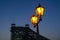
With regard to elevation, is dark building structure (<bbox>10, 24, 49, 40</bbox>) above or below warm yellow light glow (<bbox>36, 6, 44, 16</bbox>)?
below

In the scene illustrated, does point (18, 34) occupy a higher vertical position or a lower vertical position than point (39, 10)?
lower

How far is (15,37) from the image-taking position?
52.7 meters

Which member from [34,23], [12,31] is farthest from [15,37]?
[34,23]

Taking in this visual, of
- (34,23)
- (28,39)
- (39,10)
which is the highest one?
(39,10)

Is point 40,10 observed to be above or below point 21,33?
above

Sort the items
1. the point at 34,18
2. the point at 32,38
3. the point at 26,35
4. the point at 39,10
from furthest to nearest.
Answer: the point at 26,35
the point at 32,38
the point at 34,18
the point at 39,10

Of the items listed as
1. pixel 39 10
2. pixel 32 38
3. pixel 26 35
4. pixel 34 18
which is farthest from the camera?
pixel 26 35

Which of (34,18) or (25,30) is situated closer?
(34,18)

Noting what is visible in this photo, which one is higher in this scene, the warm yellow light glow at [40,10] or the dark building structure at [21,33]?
the warm yellow light glow at [40,10]

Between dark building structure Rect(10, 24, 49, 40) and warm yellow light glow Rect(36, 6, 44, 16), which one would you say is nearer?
warm yellow light glow Rect(36, 6, 44, 16)

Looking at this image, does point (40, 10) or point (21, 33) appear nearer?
point (40, 10)

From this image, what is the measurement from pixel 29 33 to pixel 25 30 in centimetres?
154

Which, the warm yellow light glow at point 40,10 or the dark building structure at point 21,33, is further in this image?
the dark building structure at point 21,33

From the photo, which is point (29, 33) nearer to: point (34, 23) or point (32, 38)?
point (32, 38)
